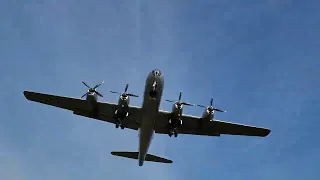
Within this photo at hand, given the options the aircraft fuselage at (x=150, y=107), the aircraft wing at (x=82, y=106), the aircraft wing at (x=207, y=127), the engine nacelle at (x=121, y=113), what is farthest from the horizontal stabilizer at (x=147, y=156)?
the engine nacelle at (x=121, y=113)

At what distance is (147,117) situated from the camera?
4797 centimetres

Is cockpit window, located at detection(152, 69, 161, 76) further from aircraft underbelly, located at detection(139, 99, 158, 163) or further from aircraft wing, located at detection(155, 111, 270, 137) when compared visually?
aircraft wing, located at detection(155, 111, 270, 137)

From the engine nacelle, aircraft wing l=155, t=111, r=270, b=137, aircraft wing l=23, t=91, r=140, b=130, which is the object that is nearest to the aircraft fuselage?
Result: the engine nacelle

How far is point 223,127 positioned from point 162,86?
1209 cm

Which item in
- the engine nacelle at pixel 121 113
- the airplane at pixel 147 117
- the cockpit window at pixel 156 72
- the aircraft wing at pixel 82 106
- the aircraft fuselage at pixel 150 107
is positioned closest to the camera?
A: the aircraft fuselage at pixel 150 107

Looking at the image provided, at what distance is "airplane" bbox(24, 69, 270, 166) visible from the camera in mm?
47969

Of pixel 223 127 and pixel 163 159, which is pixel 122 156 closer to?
pixel 163 159

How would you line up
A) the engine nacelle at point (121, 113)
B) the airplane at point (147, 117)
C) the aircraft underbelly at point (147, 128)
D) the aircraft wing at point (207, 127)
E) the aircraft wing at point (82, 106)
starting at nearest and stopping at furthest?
the aircraft underbelly at point (147, 128), the airplane at point (147, 117), the engine nacelle at point (121, 113), the aircraft wing at point (82, 106), the aircraft wing at point (207, 127)

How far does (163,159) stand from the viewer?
54.4 m

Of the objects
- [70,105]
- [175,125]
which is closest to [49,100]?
[70,105]

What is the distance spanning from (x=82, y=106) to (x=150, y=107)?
9.95m

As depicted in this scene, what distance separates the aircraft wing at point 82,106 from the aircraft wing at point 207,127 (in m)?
3.48

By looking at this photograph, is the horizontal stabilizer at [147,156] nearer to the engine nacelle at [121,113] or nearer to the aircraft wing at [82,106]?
the aircraft wing at [82,106]

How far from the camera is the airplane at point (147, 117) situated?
4797 centimetres
